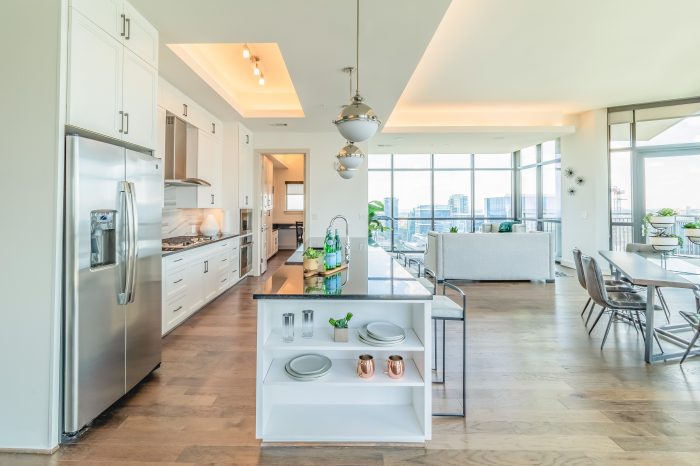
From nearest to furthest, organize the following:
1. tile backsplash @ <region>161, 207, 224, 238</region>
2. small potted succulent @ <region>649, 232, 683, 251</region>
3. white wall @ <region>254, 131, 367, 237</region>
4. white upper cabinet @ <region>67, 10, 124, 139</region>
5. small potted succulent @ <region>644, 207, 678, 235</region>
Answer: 1. white upper cabinet @ <region>67, 10, 124, 139</region>
2. small potted succulent @ <region>649, 232, 683, 251</region>
3. small potted succulent @ <region>644, 207, 678, 235</region>
4. tile backsplash @ <region>161, 207, 224, 238</region>
5. white wall @ <region>254, 131, 367, 237</region>

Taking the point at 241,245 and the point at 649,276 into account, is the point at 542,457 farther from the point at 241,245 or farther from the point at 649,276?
the point at 241,245

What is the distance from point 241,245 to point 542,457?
5031 millimetres

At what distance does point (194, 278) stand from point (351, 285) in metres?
2.79

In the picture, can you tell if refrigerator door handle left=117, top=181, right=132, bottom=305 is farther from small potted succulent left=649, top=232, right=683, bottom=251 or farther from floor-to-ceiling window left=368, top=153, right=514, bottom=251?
floor-to-ceiling window left=368, top=153, right=514, bottom=251

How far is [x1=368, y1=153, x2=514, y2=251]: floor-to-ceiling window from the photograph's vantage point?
9.76 metres

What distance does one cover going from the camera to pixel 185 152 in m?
4.48

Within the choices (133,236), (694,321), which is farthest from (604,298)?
(133,236)

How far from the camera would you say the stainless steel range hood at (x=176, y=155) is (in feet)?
13.0

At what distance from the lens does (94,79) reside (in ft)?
6.88

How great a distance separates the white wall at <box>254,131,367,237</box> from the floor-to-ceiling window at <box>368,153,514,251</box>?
330cm

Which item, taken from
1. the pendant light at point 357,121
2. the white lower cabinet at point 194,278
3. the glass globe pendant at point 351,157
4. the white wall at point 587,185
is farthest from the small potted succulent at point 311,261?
the white wall at point 587,185

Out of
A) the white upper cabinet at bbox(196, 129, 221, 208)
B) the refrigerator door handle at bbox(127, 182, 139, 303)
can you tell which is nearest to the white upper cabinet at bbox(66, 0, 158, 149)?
the refrigerator door handle at bbox(127, 182, 139, 303)

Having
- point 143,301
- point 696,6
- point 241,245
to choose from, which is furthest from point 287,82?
point 696,6

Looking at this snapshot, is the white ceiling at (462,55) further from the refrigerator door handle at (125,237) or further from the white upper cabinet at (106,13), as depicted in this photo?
the refrigerator door handle at (125,237)
